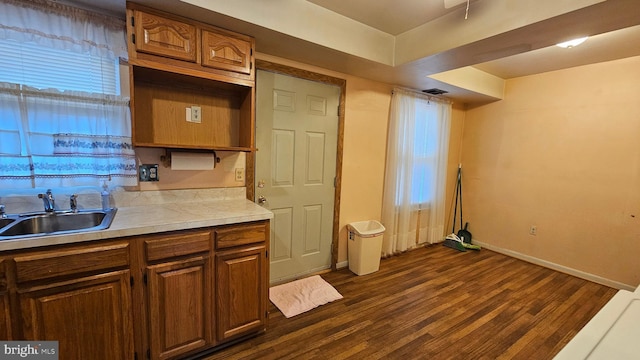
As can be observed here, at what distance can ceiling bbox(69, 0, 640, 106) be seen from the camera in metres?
1.60

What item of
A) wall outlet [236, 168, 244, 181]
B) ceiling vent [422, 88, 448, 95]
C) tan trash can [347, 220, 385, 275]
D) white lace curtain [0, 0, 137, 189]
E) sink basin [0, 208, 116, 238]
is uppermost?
ceiling vent [422, 88, 448, 95]

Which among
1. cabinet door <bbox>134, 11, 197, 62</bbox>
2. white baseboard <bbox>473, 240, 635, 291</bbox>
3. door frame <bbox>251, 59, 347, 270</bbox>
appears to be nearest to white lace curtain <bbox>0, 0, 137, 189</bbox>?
cabinet door <bbox>134, 11, 197, 62</bbox>

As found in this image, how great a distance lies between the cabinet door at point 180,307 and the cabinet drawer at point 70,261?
18 cm

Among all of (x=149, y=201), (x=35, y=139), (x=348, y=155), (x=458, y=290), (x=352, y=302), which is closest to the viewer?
(x=35, y=139)

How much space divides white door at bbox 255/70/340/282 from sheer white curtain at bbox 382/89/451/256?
33.1 inches

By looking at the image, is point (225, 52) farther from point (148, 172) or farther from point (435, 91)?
point (435, 91)

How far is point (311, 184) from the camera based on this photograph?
2.80 meters

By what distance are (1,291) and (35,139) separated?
0.84 meters

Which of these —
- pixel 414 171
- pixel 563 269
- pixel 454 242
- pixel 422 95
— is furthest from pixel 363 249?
pixel 563 269

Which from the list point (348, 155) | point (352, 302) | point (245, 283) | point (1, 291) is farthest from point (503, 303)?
point (1, 291)

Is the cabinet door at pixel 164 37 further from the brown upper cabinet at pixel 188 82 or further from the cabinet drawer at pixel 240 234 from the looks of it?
the cabinet drawer at pixel 240 234

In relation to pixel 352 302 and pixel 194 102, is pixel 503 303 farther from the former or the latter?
pixel 194 102

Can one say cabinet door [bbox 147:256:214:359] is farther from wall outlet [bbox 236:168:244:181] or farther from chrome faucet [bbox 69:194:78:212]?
wall outlet [bbox 236:168:244:181]

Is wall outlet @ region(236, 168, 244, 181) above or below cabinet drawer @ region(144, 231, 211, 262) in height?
above
